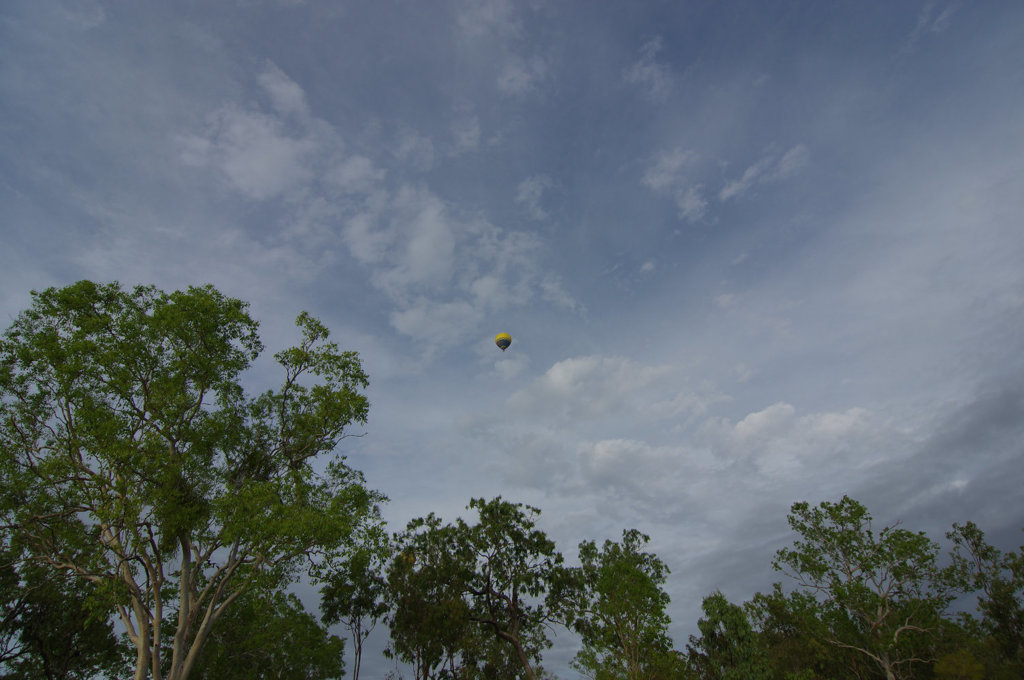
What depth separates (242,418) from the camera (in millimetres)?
21797

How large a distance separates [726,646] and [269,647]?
49889 mm

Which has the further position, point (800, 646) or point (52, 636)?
point (800, 646)

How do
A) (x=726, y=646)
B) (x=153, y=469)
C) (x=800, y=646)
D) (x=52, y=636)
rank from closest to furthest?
1. (x=153, y=469)
2. (x=52, y=636)
3. (x=800, y=646)
4. (x=726, y=646)

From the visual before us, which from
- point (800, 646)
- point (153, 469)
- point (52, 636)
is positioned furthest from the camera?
point (800, 646)

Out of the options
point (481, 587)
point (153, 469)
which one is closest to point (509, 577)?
point (481, 587)

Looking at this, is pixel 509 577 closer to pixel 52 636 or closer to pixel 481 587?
pixel 481 587

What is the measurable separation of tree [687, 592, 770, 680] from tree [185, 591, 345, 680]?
117 ft

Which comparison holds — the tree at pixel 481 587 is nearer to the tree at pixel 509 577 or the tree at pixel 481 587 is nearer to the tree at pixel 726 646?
the tree at pixel 509 577

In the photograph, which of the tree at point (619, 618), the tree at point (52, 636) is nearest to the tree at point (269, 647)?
the tree at point (52, 636)

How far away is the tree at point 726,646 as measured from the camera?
52.7 meters

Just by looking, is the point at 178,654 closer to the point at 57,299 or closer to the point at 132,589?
the point at 132,589

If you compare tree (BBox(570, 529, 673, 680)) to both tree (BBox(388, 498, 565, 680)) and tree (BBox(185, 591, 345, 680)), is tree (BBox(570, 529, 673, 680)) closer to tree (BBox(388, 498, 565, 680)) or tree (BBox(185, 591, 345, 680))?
tree (BBox(388, 498, 565, 680))

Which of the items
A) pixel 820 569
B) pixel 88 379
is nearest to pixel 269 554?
pixel 88 379

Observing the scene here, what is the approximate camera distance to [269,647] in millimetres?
33344
